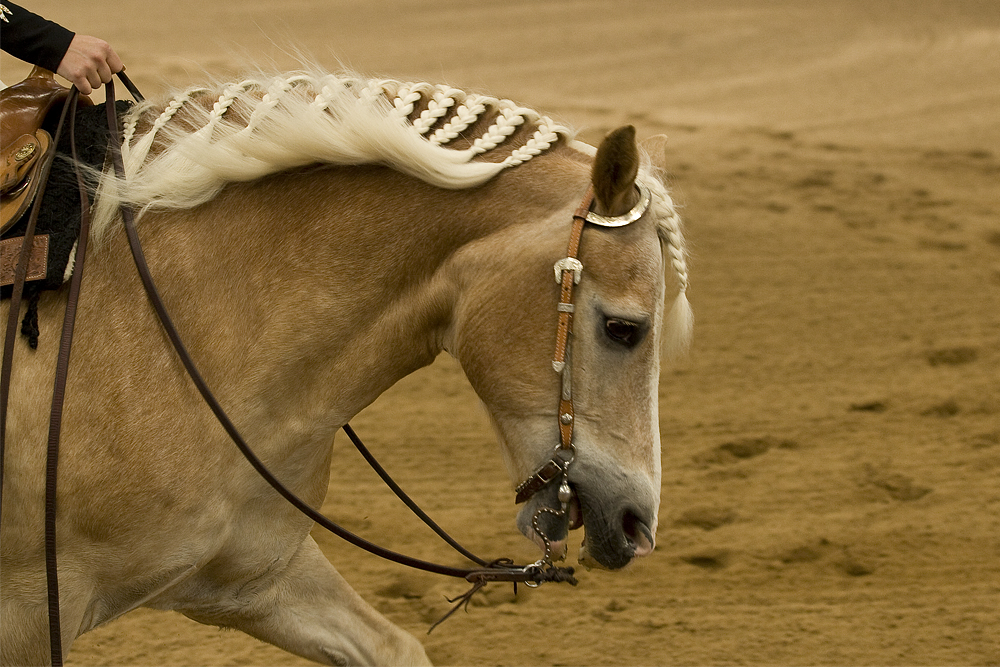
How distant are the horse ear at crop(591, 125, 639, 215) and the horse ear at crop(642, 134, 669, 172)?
308 mm

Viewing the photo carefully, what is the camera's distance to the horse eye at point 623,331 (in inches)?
94.1

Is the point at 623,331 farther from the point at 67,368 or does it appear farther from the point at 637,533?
the point at 67,368

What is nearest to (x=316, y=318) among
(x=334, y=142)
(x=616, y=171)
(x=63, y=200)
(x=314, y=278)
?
(x=314, y=278)

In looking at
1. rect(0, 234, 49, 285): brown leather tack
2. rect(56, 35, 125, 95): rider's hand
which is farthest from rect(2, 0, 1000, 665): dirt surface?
rect(0, 234, 49, 285): brown leather tack

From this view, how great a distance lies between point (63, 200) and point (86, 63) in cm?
37

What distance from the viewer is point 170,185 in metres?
2.56

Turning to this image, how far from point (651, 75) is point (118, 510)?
1198cm

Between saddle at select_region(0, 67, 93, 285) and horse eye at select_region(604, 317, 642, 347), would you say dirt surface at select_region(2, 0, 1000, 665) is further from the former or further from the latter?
horse eye at select_region(604, 317, 642, 347)

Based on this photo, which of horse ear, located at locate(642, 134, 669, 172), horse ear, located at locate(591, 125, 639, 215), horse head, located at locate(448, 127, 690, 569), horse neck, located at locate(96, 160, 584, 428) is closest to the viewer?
horse ear, located at locate(591, 125, 639, 215)

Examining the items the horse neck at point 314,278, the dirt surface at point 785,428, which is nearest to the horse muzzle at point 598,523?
the horse neck at point 314,278

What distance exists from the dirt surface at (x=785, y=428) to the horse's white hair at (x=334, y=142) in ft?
0.46

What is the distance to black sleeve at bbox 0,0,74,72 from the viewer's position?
275cm

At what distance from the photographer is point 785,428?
18.9 feet

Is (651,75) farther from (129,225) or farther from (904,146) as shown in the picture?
(129,225)
